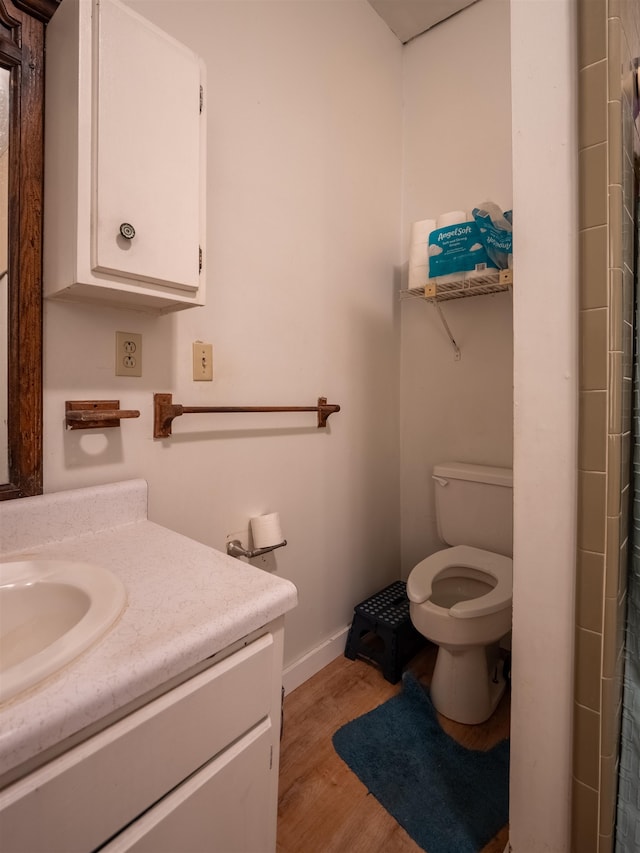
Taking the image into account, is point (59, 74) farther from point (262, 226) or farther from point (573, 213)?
point (573, 213)

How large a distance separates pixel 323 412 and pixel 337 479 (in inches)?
11.8

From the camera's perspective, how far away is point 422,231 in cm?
168

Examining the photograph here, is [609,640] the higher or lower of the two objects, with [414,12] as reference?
lower

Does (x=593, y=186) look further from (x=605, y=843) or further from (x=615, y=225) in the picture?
(x=605, y=843)

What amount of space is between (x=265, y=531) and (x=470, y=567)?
80 centimetres

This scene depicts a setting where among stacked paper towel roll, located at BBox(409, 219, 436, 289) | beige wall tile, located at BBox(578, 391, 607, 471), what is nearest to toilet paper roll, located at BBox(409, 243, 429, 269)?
stacked paper towel roll, located at BBox(409, 219, 436, 289)

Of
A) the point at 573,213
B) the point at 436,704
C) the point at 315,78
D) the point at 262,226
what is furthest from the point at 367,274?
the point at 436,704

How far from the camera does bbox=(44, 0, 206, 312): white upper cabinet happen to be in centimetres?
79

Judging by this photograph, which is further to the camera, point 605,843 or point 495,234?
point 495,234

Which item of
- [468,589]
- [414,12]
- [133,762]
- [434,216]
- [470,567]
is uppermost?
[414,12]

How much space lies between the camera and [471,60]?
1.79 metres

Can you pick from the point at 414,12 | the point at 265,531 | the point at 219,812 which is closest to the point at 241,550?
the point at 265,531

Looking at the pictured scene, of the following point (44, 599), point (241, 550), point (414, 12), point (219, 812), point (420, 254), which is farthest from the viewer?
point (414, 12)

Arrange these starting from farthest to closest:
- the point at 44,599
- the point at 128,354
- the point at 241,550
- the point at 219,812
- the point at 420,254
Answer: the point at 420,254 < the point at 241,550 < the point at 128,354 < the point at 44,599 < the point at 219,812
